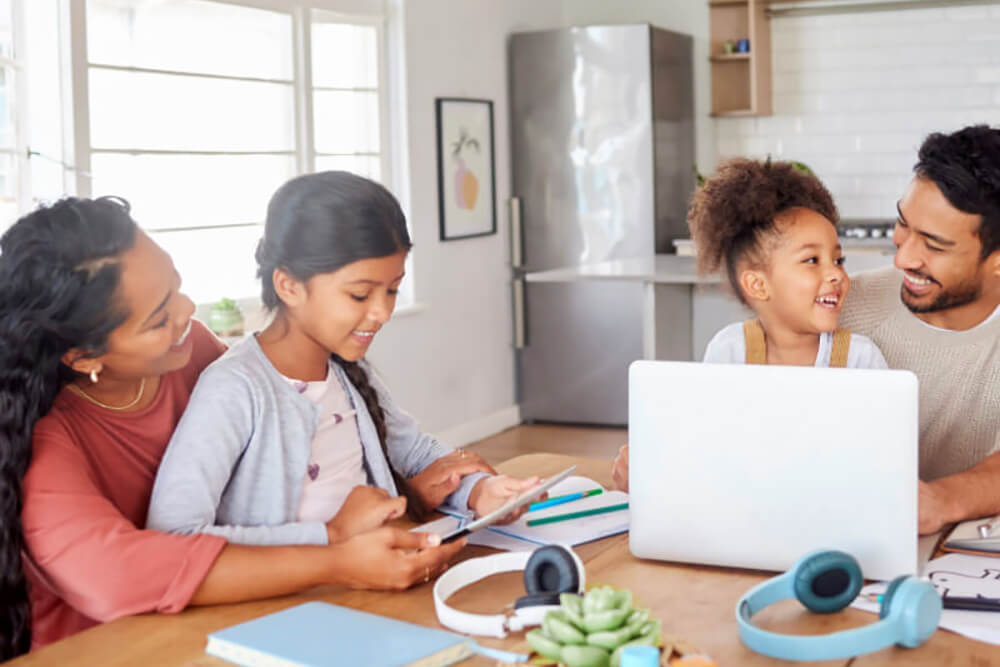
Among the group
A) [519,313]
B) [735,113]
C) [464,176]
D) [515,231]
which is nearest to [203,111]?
[464,176]

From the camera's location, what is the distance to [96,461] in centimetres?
160

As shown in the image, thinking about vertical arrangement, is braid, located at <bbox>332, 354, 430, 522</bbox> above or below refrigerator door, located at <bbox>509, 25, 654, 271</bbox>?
below

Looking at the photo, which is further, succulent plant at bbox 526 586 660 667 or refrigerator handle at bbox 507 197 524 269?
refrigerator handle at bbox 507 197 524 269

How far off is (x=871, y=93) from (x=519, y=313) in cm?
215

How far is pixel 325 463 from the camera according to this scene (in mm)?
1758

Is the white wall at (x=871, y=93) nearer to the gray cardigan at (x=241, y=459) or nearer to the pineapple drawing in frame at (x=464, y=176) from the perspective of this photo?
the pineapple drawing in frame at (x=464, y=176)

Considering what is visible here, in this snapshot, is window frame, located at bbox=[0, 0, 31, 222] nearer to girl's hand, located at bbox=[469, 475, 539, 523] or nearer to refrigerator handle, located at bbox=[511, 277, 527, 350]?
girl's hand, located at bbox=[469, 475, 539, 523]

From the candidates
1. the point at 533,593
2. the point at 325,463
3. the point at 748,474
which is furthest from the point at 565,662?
the point at 325,463

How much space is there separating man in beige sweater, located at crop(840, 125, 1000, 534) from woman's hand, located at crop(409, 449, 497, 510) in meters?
0.75

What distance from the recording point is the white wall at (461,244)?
18.0 ft

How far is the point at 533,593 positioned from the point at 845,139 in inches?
216

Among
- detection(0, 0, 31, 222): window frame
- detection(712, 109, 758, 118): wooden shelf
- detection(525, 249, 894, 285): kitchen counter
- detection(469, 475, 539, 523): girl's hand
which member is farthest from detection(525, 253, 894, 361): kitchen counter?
detection(469, 475, 539, 523): girl's hand

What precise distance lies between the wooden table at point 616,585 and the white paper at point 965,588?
18 millimetres

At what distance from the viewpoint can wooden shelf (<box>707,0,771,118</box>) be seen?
20.6 feet
